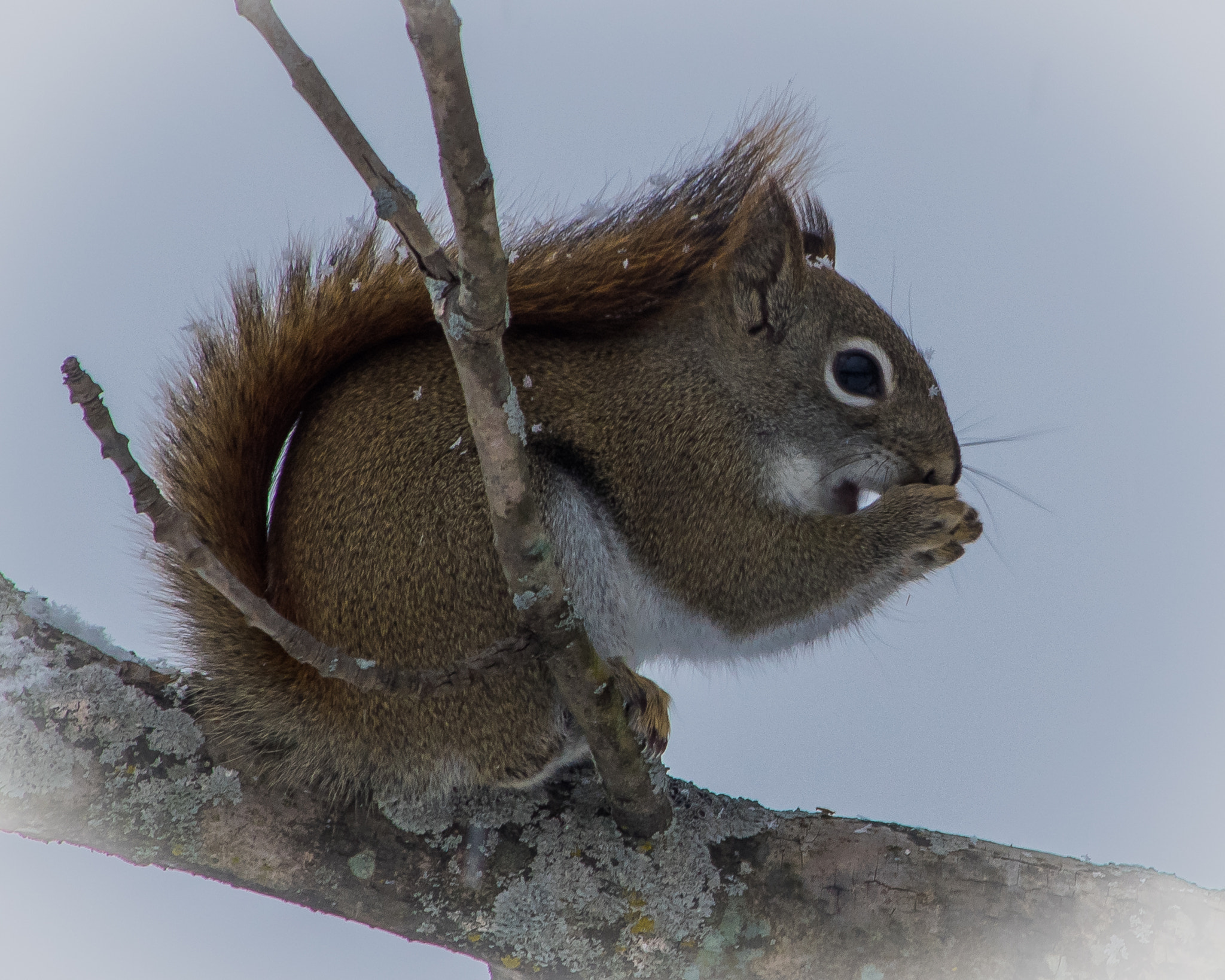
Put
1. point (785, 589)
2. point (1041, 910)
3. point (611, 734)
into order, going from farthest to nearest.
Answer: point (785, 589) → point (1041, 910) → point (611, 734)

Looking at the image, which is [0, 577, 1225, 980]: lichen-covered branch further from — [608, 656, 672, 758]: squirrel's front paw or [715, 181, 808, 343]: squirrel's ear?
[715, 181, 808, 343]: squirrel's ear

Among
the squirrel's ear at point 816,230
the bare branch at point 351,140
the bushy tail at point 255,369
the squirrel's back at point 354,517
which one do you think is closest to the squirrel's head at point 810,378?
the squirrel's ear at point 816,230

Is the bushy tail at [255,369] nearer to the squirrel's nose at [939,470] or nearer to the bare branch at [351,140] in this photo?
the bare branch at [351,140]

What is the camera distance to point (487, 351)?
53.4 inches

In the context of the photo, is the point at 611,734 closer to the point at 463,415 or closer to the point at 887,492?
the point at 463,415

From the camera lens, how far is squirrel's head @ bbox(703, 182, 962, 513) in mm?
2252

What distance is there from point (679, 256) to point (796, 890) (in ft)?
4.50

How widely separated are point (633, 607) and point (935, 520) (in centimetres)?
67

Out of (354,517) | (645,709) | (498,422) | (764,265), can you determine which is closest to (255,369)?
(354,517)

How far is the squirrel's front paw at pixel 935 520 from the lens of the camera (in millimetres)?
2158

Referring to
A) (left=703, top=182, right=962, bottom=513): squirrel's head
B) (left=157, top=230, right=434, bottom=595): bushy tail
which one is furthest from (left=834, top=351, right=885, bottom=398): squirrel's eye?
(left=157, top=230, right=434, bottom=595): bushy tail

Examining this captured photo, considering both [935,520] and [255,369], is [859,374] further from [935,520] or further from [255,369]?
[255,369]

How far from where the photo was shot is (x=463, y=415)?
2.01m

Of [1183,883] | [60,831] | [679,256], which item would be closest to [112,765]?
[60,831]
